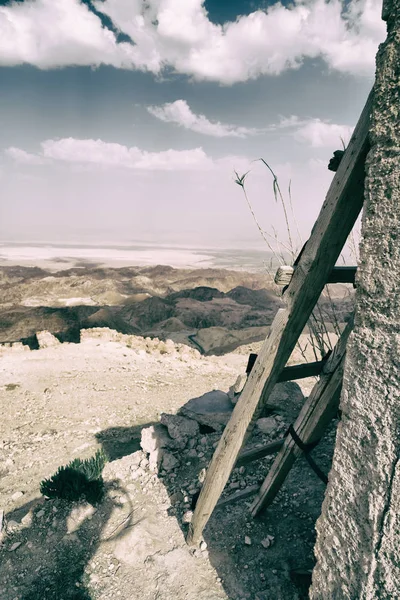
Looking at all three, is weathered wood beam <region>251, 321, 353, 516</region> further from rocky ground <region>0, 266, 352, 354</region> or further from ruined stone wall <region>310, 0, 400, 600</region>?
rocky ground <region>0, 266, 352, 354</region>

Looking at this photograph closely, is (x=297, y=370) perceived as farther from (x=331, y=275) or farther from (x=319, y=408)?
(x=331, y=275)

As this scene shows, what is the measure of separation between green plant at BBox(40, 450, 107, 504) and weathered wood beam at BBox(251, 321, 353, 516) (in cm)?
173

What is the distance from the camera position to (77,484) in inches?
126

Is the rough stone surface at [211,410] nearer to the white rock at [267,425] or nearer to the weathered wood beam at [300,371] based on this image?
the white rock at [267,425]

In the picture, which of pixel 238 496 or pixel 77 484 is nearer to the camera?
pixel 238 496

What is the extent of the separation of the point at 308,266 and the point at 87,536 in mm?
2813

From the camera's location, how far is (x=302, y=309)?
1828mm

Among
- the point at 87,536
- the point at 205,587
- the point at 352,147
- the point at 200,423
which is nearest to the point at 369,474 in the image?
the point at 352,147

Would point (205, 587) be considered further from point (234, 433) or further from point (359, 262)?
point (359, 262)

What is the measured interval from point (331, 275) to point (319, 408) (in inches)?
32.3

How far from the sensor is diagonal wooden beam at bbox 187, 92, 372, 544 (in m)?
1.53

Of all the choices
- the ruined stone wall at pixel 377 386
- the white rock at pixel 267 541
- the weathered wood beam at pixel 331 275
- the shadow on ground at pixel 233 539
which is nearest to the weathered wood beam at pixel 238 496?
the shadow on ground at pixel 233 539

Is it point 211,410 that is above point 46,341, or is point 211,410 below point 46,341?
above

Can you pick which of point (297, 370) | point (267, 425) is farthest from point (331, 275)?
point (267, 425)
